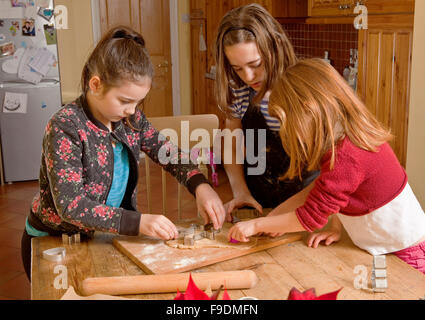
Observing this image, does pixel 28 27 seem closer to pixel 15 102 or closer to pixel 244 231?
pixel 15 102

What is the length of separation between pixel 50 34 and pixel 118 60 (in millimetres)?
3400

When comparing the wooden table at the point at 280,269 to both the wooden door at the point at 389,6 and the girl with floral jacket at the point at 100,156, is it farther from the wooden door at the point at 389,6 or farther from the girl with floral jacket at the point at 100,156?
the wooden door at the point at 389,6

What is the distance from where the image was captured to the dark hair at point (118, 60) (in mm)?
1311

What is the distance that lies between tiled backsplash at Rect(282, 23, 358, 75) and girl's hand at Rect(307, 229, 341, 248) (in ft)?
6.30

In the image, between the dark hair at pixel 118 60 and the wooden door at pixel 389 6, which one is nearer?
the dark hair at pixel 118 60

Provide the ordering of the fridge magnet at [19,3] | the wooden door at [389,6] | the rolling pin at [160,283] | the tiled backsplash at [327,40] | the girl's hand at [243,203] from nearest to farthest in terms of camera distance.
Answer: the rolling pin at [160,283]
the girl's hand at [243,203]
the wooden door at [389,6]
the tiled backsplash at [327,40]
the fridge magnet at [19,3]

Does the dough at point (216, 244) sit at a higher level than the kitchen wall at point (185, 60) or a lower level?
lower

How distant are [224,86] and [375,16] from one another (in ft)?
3.65

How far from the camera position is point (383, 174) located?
1.22 m

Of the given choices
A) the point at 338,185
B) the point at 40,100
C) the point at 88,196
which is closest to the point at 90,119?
the point at 88,196

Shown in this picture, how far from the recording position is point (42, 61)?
14.5ft

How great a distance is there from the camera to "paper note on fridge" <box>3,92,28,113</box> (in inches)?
173

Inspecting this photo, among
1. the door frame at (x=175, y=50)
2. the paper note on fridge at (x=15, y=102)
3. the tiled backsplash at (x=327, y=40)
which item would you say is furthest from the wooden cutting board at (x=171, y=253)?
the door frame at (x=175, y=50)

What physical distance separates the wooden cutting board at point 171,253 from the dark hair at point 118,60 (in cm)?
39
